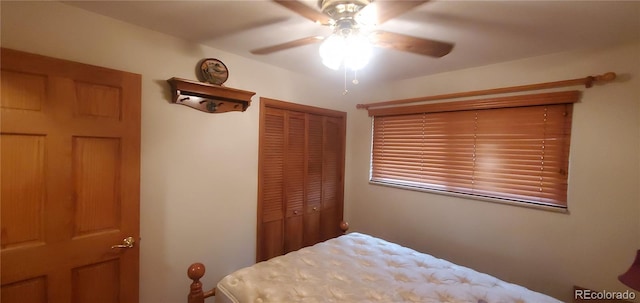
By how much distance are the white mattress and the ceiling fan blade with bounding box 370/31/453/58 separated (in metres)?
1.32

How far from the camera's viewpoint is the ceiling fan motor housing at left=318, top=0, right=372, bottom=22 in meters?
1.20

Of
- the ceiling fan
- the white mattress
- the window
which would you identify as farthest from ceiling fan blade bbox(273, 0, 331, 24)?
the window

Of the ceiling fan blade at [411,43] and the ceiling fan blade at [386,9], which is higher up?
the ceiling fan blade at [386,9]

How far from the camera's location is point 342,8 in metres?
1.22

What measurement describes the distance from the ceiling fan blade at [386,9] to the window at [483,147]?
5.17 feet

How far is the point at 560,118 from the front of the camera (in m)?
1.96

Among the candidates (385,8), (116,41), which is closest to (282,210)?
(116,41)

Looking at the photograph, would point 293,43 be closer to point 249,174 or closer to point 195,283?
point 249,174

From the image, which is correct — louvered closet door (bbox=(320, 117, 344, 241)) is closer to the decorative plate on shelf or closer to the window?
the window

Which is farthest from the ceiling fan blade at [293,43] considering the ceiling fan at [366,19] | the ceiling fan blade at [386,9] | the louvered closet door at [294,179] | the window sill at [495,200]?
the window sill at [495,200]

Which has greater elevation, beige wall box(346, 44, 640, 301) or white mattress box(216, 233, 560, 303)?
beige wall box(346, 44, 640, 301)

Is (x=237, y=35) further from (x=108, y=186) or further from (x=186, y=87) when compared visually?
(x=108, y=186)

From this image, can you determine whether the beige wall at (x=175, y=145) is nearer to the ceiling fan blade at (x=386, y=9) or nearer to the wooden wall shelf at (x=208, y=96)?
the wooden wall shelf at (x=208, y=96)

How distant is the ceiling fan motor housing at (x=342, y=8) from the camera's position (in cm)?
120
